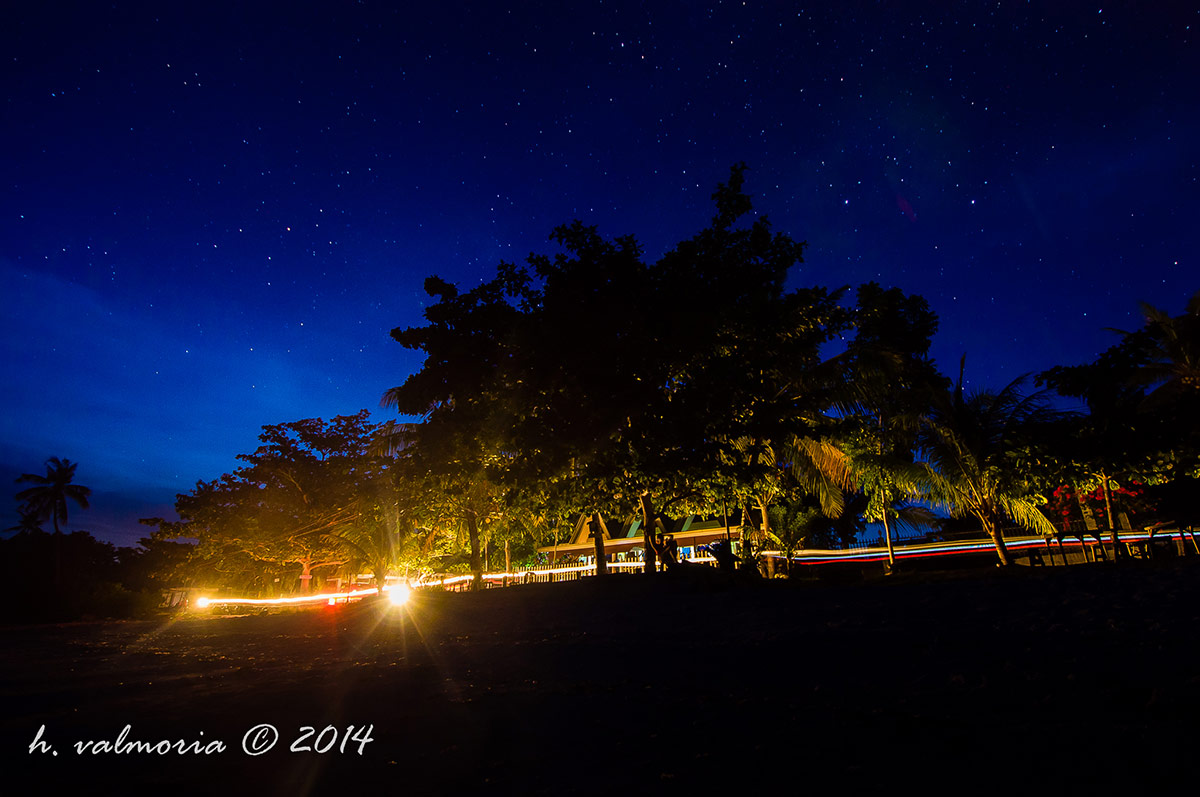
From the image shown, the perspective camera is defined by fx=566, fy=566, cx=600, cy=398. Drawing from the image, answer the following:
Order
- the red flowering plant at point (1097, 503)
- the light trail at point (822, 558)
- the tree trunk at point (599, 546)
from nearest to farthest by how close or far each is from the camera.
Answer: the tree trunk at point (599, 546) → the red flowering plant at point (1097, 503) → the light trail at point (822, 558)

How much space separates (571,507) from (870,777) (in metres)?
11.8

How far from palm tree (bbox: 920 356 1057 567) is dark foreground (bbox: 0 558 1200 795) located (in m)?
8.78

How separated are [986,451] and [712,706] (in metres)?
15.5

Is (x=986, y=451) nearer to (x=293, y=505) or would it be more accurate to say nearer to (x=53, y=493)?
(x=293, y=505)

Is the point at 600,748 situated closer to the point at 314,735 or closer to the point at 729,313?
the point at 314,735

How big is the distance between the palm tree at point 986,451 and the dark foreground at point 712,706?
878 cm

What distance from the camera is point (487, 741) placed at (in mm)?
2789

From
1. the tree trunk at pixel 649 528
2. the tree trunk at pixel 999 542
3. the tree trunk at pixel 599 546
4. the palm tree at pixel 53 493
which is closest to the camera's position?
the tree trunk at pixel 999 542

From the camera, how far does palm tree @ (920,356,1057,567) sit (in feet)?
46.9

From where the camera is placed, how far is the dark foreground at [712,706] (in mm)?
2078

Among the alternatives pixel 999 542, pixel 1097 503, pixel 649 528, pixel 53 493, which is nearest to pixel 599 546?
pixel 649 528

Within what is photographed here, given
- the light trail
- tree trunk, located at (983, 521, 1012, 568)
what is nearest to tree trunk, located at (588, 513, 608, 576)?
the light trail

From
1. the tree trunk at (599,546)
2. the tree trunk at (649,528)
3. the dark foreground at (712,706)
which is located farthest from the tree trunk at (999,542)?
the tree trunk at (599,546)

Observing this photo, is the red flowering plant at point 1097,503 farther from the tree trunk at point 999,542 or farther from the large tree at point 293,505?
the large tree at point 293,505
